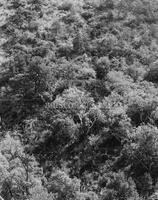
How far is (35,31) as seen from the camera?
73.6 m

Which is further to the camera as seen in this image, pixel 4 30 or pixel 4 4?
pixel 4 4

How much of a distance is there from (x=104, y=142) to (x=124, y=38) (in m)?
25.1

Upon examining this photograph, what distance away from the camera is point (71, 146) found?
53031 millimetres

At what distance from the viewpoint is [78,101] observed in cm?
5556

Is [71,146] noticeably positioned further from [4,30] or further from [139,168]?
[4,30]

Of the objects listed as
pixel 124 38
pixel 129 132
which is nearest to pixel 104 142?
pixel 129 132

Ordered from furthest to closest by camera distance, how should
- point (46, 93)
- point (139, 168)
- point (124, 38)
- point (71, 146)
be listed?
1. point (124, 38)
2. point (46, 93)
3. point (71, 146)
4. point (139, 168)

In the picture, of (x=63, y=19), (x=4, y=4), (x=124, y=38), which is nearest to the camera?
(x=124, y=38)

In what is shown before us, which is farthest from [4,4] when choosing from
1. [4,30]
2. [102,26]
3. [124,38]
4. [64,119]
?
[64,119]

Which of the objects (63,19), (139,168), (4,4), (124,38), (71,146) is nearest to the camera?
(139,168)

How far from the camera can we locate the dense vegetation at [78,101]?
154 feet

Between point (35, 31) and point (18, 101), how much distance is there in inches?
751

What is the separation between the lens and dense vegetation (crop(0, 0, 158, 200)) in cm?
4694

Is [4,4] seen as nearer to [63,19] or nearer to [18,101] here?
[63,19]
